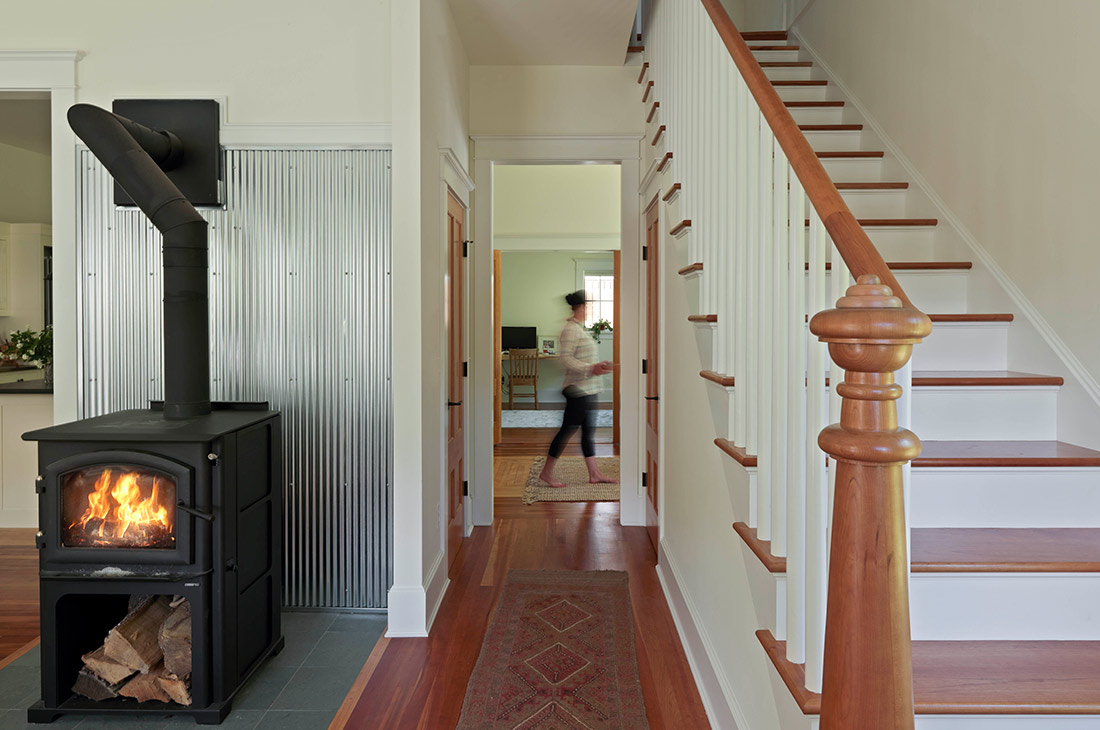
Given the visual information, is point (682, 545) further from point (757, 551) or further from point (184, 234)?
point (184, 234)

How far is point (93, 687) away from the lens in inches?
95.5

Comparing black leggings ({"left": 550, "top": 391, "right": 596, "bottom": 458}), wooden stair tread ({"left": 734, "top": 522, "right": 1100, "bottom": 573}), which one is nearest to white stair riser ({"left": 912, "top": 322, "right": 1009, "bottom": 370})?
wooden stair tread ({"left": 734, "top": 522, "right": 1100, "bottom": 573})

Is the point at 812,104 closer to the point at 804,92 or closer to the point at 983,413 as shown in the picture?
the point at 804,92

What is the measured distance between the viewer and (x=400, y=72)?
297cm

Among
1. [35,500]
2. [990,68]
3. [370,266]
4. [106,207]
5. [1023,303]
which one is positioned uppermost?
[990,68]

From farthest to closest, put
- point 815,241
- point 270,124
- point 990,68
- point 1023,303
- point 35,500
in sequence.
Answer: point 35,500 < point 270,124 < point 990,68 < point 1023,303 < point 815,241

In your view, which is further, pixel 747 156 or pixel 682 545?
pixel 682 545

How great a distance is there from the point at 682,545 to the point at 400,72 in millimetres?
2422

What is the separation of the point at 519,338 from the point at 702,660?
9.32 m

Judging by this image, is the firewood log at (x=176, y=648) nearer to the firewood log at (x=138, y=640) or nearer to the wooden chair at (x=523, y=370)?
the firewood log at (x=138, y=640)

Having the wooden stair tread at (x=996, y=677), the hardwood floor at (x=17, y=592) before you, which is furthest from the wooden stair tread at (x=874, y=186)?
the hardwood floor at (x=17, y=592)

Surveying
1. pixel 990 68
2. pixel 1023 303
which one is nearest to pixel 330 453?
pixel 1023 303

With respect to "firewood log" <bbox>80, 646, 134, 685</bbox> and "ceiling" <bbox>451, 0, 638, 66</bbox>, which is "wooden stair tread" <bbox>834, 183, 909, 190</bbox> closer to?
"ceiling" <bbox>451, 0, 638, 66</bbox>

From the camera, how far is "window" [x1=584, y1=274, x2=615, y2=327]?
39.1ft
